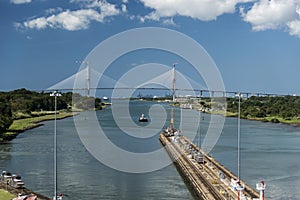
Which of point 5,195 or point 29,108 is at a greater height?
point 29,108

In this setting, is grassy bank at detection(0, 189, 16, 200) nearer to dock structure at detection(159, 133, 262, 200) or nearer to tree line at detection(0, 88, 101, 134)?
dock structure at detection(159, 133, 262, 200)

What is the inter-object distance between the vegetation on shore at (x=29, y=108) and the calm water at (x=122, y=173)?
3.23m

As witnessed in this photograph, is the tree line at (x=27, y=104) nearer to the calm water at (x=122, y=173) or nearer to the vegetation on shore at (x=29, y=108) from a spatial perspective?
the vegetation on shore at (x=29, y=108)

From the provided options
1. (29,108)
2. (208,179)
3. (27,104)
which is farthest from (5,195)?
(27,104)

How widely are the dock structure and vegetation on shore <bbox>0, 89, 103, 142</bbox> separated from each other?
11.7m

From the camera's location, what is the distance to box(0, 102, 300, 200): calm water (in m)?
12.5

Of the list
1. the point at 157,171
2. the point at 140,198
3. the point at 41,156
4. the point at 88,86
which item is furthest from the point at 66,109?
the point at 140,198

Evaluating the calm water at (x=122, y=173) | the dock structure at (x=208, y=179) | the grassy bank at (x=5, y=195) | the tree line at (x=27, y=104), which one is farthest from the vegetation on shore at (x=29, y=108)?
the grassy bank at (x=5, y=195)

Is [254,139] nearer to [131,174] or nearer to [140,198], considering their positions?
[131,174]

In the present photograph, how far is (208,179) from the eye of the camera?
1254 centimetres

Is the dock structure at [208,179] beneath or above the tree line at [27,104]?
beneath

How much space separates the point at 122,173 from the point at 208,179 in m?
3.74

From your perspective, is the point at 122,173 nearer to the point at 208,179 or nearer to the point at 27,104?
the point at 208,179

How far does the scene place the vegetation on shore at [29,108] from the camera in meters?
27.9
